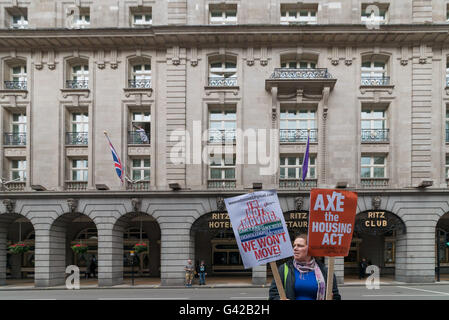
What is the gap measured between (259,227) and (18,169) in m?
25.4

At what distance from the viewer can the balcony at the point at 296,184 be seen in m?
23.4

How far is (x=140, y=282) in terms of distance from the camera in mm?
24344

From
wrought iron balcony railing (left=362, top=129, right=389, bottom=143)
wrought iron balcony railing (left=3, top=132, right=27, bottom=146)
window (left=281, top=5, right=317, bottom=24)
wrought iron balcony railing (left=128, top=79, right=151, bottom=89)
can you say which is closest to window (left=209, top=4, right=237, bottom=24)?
window (left=281, top=5, right=317, bottom=24)

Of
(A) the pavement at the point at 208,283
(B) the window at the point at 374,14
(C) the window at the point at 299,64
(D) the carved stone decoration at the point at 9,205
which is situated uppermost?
(B) the window at the point at 374,14

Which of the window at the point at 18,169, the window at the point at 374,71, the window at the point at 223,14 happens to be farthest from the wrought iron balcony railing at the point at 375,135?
the window at the point at 18,169

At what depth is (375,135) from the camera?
24156mm

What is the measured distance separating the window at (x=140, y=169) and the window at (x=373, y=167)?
49.1 ft

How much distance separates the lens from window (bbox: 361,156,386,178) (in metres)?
24.0

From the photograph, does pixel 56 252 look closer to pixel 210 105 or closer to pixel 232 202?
pixel 210 105

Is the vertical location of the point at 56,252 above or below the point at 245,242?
below

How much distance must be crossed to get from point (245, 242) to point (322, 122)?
20.4 meters

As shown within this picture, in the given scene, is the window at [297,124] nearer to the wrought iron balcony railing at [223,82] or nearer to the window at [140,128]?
the wrought iron balcony railing at [223,82]

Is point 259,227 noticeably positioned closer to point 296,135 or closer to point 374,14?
point 296,135
